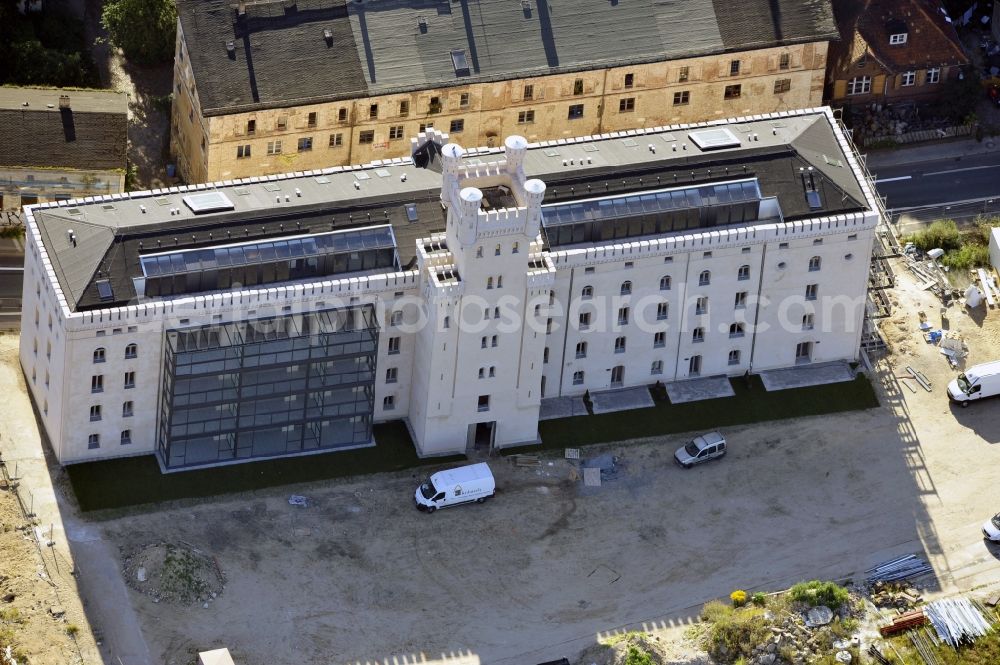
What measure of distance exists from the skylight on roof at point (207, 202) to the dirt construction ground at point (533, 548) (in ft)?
65.6

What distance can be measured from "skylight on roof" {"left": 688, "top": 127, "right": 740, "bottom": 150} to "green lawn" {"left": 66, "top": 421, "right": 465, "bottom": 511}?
28.7 meters

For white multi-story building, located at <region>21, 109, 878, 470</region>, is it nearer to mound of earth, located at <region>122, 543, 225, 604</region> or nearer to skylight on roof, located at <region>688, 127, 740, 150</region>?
skylight on roof, located at <region>688, 127, 740, 150</region>

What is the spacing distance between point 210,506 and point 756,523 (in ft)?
126

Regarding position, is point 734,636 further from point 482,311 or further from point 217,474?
point 217,474

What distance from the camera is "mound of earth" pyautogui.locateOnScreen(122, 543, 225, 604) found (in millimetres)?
182250

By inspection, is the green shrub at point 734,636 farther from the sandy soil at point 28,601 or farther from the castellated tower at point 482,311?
the sandy soil at point 28,601

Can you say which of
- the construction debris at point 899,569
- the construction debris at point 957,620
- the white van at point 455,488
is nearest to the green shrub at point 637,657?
the white van at point 455,488

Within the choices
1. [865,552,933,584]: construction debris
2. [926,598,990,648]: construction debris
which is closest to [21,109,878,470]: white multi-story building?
[865,552,933,584]: construction debris

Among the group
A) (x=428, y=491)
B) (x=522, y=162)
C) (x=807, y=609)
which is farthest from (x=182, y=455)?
(x=807, y=609)

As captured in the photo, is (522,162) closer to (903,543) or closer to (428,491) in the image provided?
(428,491)

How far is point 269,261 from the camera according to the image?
612 feet

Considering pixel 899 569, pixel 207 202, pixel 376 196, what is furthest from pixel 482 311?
pixel 899 569

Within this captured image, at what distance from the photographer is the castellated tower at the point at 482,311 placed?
18512 centimetres

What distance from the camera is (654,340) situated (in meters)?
199
